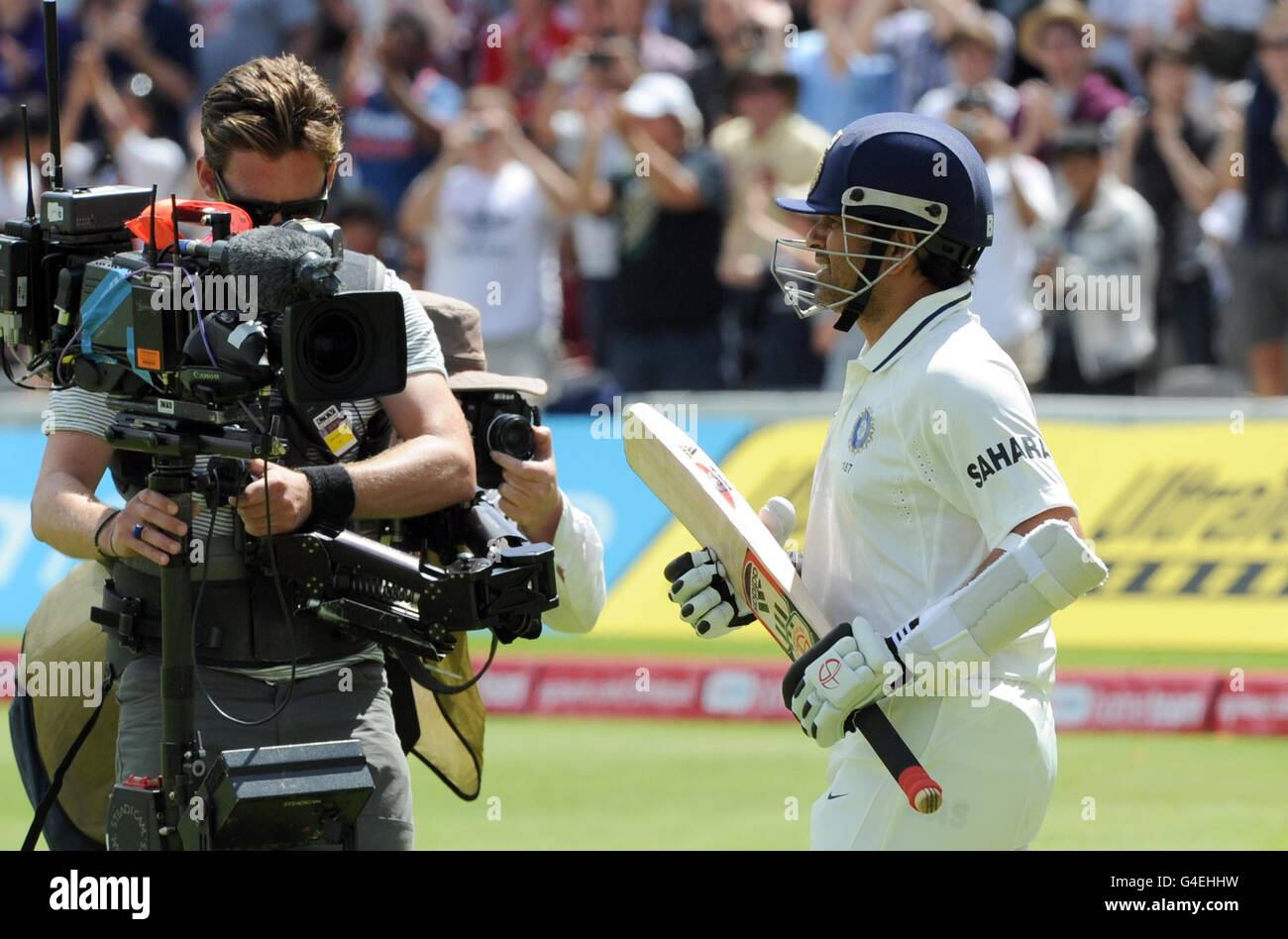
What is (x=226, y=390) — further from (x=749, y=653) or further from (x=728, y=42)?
(x=728, y=42)

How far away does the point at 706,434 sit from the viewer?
1088 centimetres

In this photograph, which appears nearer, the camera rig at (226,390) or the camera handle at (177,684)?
the camera rig at (226,390)

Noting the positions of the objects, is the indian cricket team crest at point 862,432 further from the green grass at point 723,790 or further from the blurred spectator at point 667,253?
the blurred spectator at point 667,253

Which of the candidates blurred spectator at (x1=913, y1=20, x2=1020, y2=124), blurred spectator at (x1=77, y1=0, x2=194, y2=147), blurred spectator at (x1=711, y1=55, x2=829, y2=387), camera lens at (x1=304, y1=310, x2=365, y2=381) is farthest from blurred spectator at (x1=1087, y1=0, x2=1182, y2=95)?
camera lens at (x1=304, y1=310, x2=365, y2=381)

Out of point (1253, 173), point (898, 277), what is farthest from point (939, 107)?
point (898, 277)

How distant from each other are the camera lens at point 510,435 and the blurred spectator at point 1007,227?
6900 millimetres

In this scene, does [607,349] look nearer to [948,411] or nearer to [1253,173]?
[1253,173]

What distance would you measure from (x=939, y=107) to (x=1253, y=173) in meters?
1.92

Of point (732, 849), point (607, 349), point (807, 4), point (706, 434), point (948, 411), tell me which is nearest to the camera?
point (948, 411)

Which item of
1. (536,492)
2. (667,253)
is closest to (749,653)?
(667,253)

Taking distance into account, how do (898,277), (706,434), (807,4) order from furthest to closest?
(807,4)
(706,434)
(898,277)

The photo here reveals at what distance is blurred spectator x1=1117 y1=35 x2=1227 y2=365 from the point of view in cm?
1253

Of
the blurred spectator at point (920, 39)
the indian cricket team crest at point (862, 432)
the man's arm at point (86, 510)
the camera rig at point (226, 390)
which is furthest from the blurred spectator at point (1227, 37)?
the man's arm at point (86, 510)

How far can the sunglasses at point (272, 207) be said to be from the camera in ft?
16.0
